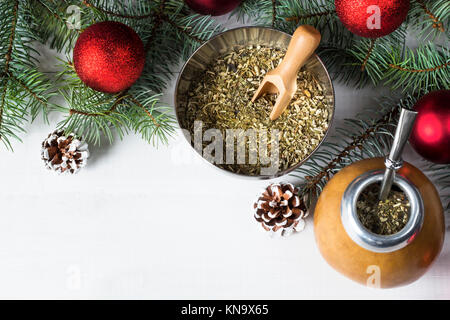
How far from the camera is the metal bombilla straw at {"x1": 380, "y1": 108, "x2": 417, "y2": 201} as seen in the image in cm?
43

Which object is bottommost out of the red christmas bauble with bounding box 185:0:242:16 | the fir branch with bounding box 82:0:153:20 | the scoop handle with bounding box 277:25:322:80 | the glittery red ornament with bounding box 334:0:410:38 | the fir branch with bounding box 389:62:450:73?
the fir branch with bounding box 389:62:450:73

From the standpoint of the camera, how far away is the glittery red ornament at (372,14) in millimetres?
515

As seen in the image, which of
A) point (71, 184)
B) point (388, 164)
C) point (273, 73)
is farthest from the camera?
point (71, 184)

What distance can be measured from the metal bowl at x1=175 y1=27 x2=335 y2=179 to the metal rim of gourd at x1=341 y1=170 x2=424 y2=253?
14cm

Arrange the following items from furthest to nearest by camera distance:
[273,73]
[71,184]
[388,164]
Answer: [71,184] < [273,73] < [388,164]

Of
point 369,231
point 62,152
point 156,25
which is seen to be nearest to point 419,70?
point 369,231

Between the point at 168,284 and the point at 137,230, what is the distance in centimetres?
10

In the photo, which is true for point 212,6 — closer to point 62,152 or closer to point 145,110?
point 145,110

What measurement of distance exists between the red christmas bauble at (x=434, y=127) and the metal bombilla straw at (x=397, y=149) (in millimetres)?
101

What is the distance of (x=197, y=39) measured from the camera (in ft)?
2.14

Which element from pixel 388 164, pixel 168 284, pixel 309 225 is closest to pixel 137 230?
pixel 168 284

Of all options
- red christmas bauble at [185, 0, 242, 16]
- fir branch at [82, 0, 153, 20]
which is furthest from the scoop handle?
fir branch at [82, 0, 153, 20]

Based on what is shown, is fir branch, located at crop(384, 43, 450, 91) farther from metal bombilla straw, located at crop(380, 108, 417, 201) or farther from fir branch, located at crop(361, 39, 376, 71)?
metal bombilla straw, located at crop(380, 108, 417, 201)
